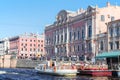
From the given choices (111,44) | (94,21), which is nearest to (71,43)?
(94,21)

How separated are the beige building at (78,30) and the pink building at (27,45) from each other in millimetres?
31690

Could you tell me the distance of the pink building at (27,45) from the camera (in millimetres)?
159625

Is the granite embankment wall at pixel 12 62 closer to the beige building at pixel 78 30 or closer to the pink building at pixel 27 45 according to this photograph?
the beige building at pixel 78 30

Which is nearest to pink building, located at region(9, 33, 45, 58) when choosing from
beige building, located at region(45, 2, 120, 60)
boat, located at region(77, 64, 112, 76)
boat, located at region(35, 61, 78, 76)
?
beige building, located at region(45, 2, 120, 60)

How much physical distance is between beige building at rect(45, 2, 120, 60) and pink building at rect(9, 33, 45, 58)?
31.7m

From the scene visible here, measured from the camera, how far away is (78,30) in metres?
107

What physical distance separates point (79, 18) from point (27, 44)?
201ft

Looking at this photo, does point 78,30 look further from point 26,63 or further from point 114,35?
point 26,63

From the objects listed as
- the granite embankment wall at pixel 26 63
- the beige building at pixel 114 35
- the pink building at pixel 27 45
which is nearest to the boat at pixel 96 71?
the beige building at pixel 114 35

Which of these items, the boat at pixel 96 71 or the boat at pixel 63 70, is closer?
the boat at pixel 96 71

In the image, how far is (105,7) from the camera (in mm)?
100938

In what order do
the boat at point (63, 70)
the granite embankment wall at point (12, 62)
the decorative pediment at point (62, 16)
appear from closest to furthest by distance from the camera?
the boat at point (63, 70), the decorative pediment at point (62, 16), the granite embankment wall at point (12, 62)

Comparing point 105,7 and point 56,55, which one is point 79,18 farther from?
point 56,55

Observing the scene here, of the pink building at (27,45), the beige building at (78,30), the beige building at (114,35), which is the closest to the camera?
the beige building at (114,35)
